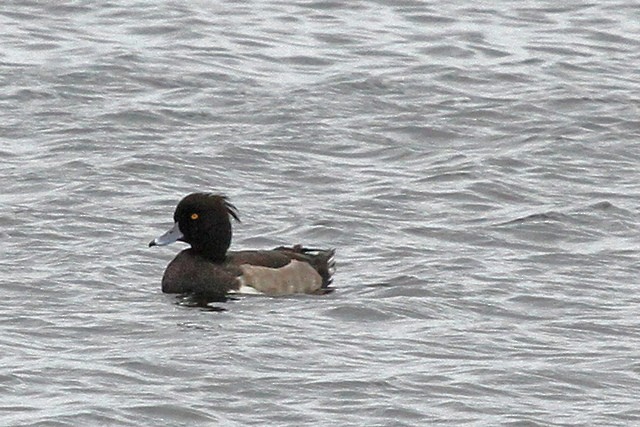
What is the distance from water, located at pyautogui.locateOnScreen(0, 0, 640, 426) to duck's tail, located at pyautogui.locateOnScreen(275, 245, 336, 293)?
0.11 metres

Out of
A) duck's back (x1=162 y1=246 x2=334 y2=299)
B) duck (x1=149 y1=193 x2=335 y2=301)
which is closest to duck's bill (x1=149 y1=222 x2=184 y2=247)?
duck (x1=149 y1=193 x2=335 y2=301)

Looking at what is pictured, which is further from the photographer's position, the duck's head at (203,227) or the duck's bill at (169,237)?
the duck's head at (203,227)

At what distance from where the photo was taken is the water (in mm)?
10562

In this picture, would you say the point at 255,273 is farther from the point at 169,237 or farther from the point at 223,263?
the point at 169,237

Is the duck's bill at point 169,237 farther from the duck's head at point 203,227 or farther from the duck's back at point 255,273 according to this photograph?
the duck's back at point 255,273

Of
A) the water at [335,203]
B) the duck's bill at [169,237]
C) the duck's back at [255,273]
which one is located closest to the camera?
the water at [335,203]

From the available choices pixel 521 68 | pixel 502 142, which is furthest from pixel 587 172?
pixel 521 68

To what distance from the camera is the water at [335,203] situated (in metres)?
10.6

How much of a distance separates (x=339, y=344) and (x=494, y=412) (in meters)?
1.55

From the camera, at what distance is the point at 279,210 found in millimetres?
15102

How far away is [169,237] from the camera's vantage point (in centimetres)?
1367

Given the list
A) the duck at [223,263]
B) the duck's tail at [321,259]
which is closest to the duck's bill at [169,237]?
the duck at [223,263]

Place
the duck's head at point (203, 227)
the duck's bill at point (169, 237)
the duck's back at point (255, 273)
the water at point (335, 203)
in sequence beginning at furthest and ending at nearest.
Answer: the duck's head at point (203, 227)
the duck's bill at point (169, 237)
the duck's back at point (255, 273)
the water at point (335, 203)

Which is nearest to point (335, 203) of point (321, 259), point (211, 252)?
point (211, 252)
